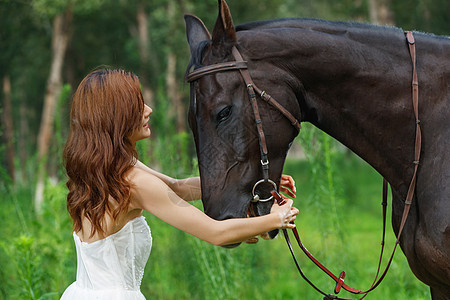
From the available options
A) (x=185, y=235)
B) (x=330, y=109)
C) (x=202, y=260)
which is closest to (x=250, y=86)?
(x=330, y=109)

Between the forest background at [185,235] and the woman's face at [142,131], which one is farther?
the forest background at [185,235]

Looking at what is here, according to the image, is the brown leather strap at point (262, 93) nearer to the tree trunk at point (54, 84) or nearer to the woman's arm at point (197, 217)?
the woman's arm at point (197, 217)

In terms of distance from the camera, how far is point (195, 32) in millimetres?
2568

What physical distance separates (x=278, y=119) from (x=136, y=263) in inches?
38.5

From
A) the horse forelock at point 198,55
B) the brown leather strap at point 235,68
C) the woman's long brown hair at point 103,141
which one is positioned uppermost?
the horse forelock at point 198,55

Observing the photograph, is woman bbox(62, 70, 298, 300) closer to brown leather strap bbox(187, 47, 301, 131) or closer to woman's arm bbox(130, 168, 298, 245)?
woman's arm bbox(130, 168, 298, 245)

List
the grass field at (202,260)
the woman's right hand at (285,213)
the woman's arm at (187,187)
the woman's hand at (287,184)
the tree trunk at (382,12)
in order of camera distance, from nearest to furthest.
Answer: the woman's right hand at (285,213), the woman's hand at (287,184), the woman's arm at (187,187), the grass field at (202,260), the tree trunk at (382,12)

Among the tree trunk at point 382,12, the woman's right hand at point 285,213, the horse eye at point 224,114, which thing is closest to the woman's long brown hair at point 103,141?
the horse eye at point 224,114

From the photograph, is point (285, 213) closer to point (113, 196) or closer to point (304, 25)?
point (113, 196)

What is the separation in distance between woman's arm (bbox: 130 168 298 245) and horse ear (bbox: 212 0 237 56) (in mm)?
646

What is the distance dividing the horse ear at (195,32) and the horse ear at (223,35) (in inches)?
5.9

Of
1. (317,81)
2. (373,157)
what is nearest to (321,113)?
(317,81)

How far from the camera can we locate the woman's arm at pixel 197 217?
2.22 meters

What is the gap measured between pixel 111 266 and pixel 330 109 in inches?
49.4
